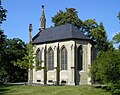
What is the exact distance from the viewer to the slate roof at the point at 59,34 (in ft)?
168

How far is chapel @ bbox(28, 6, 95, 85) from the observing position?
50.0m

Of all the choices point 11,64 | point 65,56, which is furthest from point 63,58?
point 11,64

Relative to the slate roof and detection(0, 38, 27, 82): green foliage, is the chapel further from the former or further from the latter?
detection(0, 38, 27, 82): green foliage

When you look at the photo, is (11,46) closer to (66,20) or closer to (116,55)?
(66,20)

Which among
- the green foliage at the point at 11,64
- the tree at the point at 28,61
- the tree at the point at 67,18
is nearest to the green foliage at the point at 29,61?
the tree at the point at 28,61

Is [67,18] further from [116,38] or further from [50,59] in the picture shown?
[116,38]

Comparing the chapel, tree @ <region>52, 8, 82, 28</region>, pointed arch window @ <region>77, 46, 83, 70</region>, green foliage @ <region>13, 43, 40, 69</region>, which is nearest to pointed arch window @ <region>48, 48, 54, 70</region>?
the chapel

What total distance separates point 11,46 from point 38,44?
66.9ft

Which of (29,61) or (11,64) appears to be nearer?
(29,61)

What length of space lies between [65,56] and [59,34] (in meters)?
4.98

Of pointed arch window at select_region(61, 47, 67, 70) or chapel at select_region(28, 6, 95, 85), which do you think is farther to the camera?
pointed arch window at select_region(61, 47, 67, 70)

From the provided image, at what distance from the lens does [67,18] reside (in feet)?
209

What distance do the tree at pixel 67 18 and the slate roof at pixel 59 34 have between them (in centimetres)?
647

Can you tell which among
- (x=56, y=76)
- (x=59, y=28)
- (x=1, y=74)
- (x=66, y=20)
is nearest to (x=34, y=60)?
(x=56, y=76)
